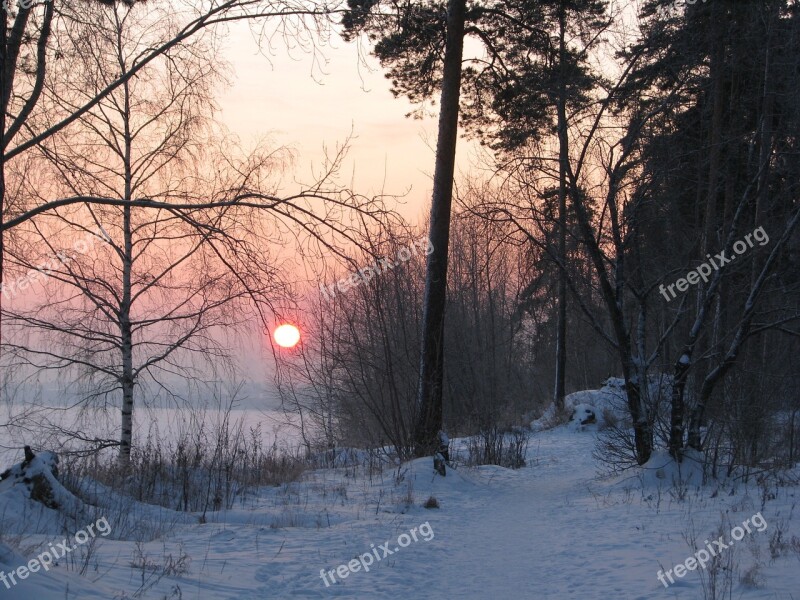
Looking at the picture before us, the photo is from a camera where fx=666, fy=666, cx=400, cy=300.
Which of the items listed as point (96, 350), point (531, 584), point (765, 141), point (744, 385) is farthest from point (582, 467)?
point (96, 350)

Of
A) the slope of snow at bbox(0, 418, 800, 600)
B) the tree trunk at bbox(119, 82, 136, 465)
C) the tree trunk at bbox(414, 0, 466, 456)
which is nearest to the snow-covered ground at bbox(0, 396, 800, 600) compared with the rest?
the slope of snow at bbox(0, 418, 800, 600)

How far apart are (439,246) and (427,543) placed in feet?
19.7

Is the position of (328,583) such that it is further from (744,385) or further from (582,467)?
(582,467)

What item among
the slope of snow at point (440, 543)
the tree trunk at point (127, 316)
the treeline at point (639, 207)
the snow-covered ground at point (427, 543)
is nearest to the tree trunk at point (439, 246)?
the treeline at point (639, 207)

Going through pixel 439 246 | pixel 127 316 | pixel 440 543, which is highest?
pixel 439 246

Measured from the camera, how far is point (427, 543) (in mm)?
6168

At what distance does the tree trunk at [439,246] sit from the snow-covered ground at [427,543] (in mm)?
1995

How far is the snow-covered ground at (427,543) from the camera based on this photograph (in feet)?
14.0

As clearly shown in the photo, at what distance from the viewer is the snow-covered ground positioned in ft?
14.0

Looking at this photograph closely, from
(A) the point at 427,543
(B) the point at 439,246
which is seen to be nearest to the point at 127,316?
Result: (B) the point at 439,246

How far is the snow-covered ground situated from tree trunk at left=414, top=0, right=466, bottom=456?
200cm

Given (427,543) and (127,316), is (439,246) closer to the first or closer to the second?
(427,543)

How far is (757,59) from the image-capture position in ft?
42.7

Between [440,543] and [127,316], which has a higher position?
[127,316]
